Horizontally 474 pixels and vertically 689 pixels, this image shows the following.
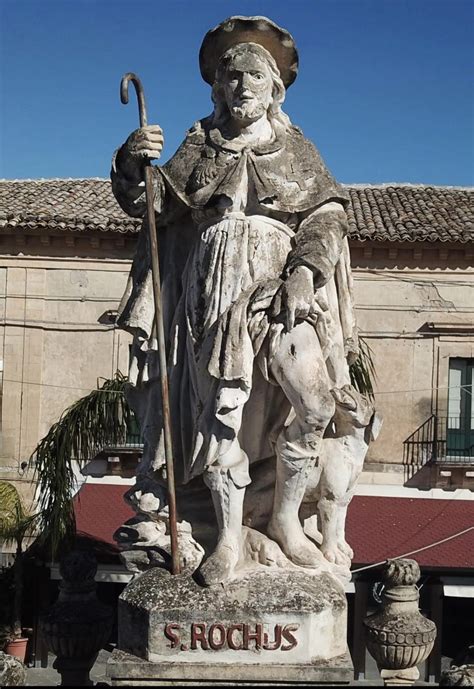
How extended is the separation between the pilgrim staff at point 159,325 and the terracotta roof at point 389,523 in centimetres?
1146

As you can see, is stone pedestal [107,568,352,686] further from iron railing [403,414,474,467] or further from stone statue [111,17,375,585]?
iron railing [403,414,474,467]

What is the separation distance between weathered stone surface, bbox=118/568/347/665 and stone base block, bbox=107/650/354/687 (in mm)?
28

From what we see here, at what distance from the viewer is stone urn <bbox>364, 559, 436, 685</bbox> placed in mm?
5219

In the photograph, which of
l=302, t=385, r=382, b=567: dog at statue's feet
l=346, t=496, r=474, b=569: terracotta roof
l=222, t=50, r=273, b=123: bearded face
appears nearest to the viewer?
l=302, t=385, r=382, b=567: dog at statue's feet

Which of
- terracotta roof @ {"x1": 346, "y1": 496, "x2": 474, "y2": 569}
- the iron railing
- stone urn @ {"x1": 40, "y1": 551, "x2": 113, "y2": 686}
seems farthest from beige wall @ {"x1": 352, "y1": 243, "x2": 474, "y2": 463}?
stone urn @ {"x1": 40, "y1": 551, "x2": 113, "y2": 686}

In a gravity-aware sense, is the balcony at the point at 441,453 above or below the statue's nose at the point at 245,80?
below

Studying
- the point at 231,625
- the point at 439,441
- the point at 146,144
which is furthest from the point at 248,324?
the point at 439,441

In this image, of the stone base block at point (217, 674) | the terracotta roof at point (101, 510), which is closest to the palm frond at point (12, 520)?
the terracotta roof at point (101, 510)

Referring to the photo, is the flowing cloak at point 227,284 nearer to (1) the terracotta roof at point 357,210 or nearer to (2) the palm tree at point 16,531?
(2) the palm tree at point 16,531

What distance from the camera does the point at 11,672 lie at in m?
4.84

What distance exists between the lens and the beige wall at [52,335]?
2231 centimetres

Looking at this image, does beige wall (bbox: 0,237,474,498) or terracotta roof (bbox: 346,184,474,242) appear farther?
beige wall (bbox: 0,237,474,498)

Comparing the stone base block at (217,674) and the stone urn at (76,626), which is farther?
the stone urn at (76,626)

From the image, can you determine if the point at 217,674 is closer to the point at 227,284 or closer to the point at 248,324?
the point at 248,324
